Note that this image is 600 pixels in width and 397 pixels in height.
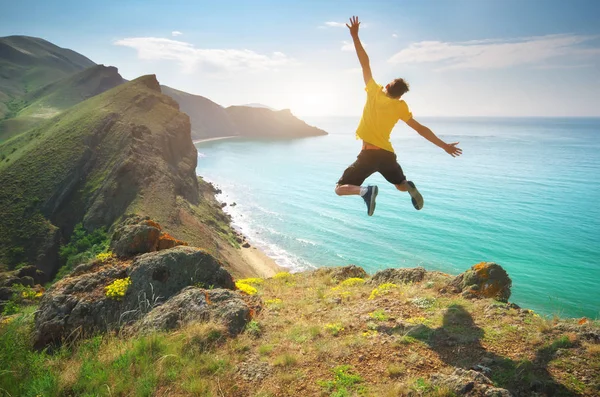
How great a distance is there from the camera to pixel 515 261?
142 feet

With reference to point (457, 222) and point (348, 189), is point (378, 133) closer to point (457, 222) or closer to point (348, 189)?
point (348, 189)

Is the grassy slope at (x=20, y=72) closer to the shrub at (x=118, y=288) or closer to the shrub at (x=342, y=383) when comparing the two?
the shrub at (x=118, y=288)

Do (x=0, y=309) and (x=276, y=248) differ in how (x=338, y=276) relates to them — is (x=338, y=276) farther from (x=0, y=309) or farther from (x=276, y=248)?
(x=276, y=248)

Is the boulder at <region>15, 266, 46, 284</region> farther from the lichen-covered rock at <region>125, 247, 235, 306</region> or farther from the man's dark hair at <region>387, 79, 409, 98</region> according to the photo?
the man's dark hair at <region>387, 79, 409, 98</region>

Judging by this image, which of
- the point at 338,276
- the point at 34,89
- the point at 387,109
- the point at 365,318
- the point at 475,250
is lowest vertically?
the point at 475,250

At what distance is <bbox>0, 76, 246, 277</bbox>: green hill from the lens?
119 ft

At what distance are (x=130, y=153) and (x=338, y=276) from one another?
44.5 m

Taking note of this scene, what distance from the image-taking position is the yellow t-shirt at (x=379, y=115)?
610 cm

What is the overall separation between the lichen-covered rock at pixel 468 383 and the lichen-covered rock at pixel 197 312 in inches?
146

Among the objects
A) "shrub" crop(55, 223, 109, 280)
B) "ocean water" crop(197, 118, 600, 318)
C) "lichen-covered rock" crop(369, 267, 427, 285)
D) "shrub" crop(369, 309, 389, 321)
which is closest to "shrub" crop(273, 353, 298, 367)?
"shrub" crop(369, 309, 389, 321)

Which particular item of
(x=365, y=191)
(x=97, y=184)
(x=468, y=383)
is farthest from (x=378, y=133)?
(x=97, y=184)

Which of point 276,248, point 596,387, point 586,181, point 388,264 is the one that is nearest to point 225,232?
point 276,248

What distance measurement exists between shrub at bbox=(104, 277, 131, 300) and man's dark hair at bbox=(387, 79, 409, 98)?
7.27m

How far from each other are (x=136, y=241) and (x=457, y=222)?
56873 millimetres
